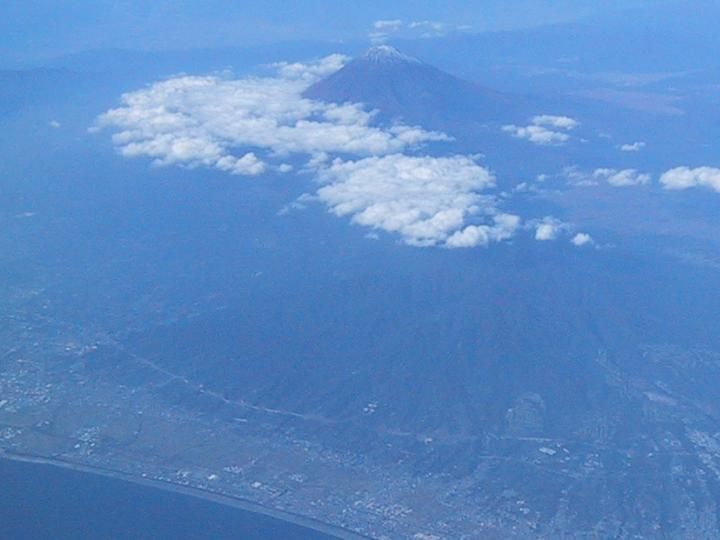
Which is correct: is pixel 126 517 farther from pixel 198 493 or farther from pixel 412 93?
pixel 412 93

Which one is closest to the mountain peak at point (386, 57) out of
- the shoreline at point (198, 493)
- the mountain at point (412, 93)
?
the mountain at point (412, 93)

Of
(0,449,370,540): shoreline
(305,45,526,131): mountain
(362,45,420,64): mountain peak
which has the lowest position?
(0,449,370,540): shoreline

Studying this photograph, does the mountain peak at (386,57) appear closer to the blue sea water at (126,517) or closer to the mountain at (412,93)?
the mountain at (412,93)

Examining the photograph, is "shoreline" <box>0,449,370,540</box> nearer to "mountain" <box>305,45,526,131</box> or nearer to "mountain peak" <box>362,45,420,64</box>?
"mountain" <box>305,45,526,131</box>

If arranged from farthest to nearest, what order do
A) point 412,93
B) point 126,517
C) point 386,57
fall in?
point 386,57, point 412,93, point 126,517

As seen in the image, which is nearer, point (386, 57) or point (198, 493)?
point (198, 493)

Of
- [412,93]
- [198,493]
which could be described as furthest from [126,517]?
[412,93]

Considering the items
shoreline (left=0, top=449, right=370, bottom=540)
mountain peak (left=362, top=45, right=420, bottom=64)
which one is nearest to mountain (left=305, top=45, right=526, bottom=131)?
mountain peak (left=362, top=45, right=420, bottom=64)
